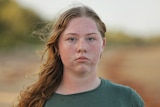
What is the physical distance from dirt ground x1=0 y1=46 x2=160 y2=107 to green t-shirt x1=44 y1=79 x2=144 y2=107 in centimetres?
736

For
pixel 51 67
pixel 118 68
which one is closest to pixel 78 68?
pixel 51 67

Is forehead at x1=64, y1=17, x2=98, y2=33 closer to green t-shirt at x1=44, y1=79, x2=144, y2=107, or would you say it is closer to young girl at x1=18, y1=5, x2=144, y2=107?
young girl at x1=18, y1=5, x2=144, y2=107

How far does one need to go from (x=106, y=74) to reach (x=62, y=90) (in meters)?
9.53

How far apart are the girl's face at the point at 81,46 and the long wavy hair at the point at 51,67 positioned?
0.04 meters

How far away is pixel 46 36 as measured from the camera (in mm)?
2953

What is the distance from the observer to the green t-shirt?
2516mm

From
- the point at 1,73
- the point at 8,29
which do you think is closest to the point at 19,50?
the point at 8,29

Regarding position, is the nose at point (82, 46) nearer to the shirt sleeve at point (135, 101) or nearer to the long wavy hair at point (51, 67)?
the long wavy hair at point (51, 67)

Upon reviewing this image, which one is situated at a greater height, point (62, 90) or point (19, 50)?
point (62, 90)

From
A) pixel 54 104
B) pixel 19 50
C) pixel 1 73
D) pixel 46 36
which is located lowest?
pixel 19 50

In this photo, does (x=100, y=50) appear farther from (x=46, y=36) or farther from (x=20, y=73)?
(x=20, y=73)

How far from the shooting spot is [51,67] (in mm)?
2758

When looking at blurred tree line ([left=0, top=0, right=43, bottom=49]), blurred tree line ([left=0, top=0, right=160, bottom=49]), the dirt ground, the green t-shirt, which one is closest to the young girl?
the green t-shirt

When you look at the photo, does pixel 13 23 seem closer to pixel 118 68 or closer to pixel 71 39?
pixel 118 68
